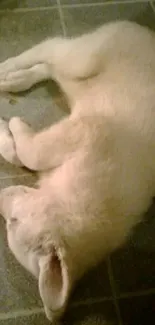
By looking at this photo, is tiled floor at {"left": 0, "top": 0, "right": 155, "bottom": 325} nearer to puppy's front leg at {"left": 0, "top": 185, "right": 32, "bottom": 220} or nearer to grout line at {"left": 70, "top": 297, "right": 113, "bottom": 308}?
grout line at {"left": 70, "top": 297, "right": 113, "bottom": 308}

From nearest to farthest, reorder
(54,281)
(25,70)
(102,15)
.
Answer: (54,281)
(25,70)
(102,15)

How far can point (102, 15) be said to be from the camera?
2258 millimetres

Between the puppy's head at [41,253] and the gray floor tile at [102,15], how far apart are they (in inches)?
41.1

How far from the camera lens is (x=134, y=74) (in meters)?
1.69

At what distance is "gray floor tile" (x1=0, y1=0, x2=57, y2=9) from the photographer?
2.19 m

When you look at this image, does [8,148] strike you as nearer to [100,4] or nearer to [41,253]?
[41,253]

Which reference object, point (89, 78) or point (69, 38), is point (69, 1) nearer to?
point (69, 38)

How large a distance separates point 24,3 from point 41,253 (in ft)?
4.37

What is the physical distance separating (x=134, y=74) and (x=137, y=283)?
→ 0.71 m

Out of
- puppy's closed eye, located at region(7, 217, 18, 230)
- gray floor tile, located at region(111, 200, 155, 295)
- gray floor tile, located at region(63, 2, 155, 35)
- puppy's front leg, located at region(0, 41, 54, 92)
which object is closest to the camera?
puppy's closed eye, located at region(7, 217, 18, 230)

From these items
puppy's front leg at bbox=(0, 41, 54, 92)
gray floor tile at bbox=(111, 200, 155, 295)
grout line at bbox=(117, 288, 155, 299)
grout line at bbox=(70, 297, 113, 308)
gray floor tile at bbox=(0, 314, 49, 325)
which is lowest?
gray floor tile at bbox=(0, 314, 49, 325)

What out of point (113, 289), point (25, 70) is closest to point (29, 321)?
point (113, 289)

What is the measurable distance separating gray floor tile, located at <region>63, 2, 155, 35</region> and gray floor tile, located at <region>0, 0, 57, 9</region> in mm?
80

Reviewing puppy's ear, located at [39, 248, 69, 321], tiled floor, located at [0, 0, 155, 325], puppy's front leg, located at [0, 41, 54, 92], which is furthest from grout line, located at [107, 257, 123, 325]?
puppy's front leg, located at [0, 41, 54, 92]
